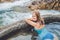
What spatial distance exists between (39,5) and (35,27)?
0.30m

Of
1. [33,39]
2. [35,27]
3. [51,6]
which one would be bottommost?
[33,39]

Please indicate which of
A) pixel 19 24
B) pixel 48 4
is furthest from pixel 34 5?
pixel 19 24

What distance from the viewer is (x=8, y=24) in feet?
7.20

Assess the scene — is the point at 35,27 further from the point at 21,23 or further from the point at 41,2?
the point at 41,2

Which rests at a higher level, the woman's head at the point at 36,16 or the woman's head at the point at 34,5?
the woman's head at the point at 34,5

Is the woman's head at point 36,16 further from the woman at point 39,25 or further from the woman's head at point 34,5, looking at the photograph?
the woman's head at point 34,5

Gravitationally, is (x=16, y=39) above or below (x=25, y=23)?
below

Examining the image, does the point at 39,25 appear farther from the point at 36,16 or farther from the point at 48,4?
the point at 48,4

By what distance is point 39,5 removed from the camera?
2309mm

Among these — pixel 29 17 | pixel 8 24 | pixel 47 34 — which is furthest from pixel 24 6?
pixel 47 34

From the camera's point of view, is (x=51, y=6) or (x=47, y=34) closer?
(x=47, y=34)

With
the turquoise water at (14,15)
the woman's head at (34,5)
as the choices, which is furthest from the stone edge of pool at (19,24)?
the woman's head at (34,5)

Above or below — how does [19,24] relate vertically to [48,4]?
below

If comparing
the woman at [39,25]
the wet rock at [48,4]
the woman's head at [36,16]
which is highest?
the wet rock at [48,4]
